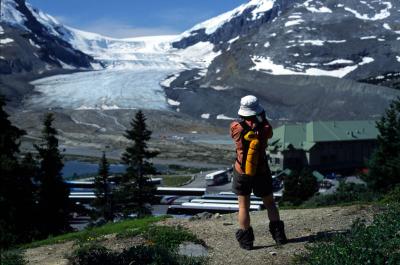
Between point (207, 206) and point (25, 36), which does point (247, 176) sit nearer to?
point (207, 206)

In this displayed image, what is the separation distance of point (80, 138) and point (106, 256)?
8515 cm

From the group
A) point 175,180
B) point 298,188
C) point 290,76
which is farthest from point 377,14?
point 298,188

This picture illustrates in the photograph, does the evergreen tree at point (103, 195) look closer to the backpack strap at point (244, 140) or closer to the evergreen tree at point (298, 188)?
the evergreen tree at point (298, 188)

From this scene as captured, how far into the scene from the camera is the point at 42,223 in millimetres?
19531

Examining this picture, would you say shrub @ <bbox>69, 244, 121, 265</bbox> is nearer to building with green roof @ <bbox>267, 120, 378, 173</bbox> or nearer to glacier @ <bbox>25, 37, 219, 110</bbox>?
Answer: building with green roof @ <bbox>267, 120, 378, 173</bbox>

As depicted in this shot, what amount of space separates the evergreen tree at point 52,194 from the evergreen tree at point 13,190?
4.75 feet

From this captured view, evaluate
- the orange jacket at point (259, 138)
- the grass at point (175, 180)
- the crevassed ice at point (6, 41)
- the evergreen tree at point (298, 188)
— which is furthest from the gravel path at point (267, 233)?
the crevassed ice at point (6, 41)

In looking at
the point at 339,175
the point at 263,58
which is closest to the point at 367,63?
the point at 263,58

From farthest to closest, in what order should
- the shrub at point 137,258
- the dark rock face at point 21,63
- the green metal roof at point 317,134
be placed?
the dark rock face at point 21,63, the green metal roof at point 317,134, the shrub at point 137,258

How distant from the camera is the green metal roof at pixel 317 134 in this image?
57594mm

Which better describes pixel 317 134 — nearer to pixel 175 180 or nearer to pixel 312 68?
pixel 175 180

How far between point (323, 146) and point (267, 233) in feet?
172

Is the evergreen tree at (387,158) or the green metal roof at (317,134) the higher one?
the evergreen tree at (387,158)

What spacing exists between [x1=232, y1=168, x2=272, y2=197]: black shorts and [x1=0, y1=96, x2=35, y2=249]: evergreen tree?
34.1 ft
